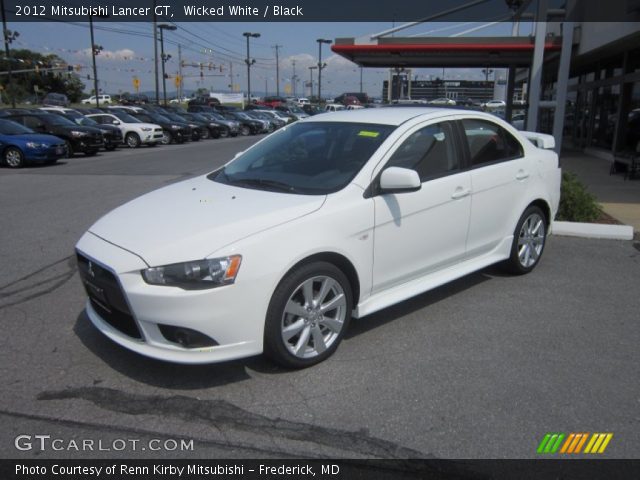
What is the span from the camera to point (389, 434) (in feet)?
10.1

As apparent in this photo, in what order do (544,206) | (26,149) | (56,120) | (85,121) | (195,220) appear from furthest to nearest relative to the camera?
(85,121) < (56,120) < (26,149) < (544,206) < (195,220)

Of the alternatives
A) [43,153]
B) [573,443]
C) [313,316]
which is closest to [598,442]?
[573,443]

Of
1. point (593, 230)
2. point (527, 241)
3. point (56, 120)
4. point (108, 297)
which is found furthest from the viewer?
point (56, 120)

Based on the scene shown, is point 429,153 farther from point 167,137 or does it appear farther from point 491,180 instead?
point 167,137

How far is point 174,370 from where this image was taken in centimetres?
379

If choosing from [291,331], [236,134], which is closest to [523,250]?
[291,331]

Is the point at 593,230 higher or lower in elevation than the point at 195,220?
lower

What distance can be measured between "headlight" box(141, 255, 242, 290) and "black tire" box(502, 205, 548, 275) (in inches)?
129

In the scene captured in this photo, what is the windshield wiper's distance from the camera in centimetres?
415

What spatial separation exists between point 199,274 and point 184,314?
251mm

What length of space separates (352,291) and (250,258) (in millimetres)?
982

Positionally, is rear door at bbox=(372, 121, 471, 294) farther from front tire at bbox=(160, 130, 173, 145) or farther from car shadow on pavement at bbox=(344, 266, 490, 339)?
front tire at bbox=(160, 130, 173, 145)

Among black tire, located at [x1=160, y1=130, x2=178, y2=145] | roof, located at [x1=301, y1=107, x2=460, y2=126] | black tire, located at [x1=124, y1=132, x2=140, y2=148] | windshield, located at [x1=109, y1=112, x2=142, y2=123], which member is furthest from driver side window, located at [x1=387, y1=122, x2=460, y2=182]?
black tire, located at [x1=160, y1=130, x2=178, y2=145]
